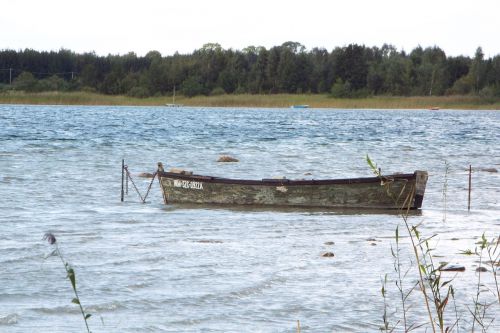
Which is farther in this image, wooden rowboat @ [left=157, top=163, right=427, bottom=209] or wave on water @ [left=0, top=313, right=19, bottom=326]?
wooden rowboat @ [left=157, top=163, right=427, bottom=209]

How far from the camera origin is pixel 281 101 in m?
138

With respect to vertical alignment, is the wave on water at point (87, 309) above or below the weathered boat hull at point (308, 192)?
below

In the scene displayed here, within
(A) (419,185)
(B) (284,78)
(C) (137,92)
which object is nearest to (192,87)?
(C) (137,92)

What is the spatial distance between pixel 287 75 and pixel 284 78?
1.40 m

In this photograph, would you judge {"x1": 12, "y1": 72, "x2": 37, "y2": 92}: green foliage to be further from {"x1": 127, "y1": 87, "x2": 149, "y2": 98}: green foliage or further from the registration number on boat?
the registration number on boat

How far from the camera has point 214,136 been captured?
5450 cm

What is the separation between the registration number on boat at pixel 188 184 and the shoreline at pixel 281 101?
102 meters

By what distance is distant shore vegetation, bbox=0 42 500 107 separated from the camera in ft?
470

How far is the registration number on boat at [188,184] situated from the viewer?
19.4 meters

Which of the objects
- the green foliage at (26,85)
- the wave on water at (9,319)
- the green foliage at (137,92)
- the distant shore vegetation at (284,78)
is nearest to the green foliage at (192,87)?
the distant shore vegetation at (284,78)

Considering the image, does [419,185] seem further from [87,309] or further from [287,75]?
[287,75]

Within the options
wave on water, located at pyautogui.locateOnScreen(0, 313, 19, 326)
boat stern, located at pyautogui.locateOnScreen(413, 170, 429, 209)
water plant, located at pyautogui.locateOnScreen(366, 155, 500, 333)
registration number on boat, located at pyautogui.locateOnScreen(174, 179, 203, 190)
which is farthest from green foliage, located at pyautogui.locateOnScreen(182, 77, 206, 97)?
wave on water, located at pyautogui.locateOnScreen(0, 313, 19, 326)

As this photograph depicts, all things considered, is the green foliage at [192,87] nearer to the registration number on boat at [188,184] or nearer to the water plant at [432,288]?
the registration number on boat at [188,184]

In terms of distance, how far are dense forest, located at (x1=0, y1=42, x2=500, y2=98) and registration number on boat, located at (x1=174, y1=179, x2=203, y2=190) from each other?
395 ft
